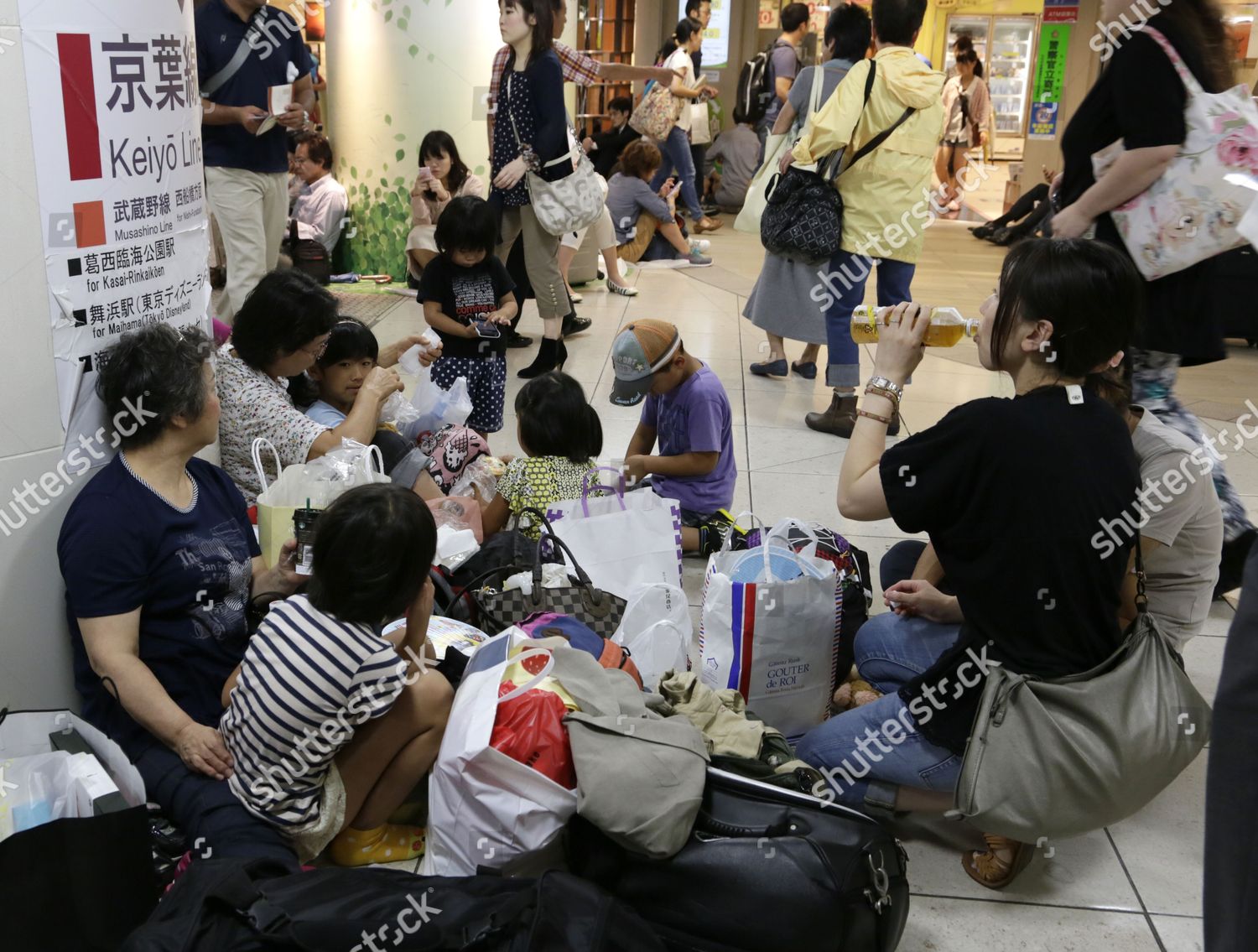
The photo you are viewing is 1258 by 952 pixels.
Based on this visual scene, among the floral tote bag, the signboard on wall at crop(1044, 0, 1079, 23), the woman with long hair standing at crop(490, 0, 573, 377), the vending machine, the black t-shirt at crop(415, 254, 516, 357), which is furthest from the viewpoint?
the vending machine

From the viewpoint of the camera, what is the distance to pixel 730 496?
13.1ft

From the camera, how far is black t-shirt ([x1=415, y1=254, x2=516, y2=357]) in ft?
16.1

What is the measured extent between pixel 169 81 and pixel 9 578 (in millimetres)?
1142

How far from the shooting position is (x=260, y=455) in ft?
10.6

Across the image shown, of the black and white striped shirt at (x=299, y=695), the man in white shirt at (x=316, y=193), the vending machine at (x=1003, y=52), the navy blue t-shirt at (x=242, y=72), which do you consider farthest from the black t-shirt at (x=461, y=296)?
the vending machine at (x=1003, y=52)

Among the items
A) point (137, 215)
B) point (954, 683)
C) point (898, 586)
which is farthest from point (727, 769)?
point (137, 215)

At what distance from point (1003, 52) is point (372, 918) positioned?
61.4ft

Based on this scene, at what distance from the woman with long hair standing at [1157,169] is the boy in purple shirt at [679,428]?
3.87 ft

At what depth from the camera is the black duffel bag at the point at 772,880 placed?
79.9 inches

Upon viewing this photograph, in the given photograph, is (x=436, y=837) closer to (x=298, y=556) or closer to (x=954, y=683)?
(x=298, y=556)

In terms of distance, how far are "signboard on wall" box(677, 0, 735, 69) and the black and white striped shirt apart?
13785 millimetres

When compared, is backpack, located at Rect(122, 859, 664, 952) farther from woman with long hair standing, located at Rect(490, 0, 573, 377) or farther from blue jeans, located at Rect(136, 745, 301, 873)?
woman with long hair standing, located at Rect(490, 0, 573, 377)

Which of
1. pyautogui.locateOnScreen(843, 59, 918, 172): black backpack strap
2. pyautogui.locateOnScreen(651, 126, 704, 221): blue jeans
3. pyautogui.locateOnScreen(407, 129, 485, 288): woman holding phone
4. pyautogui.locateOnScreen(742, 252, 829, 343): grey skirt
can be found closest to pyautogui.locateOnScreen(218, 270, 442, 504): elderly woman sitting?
pyautogui.locateOnScreen(843, 59, 918, 172): black backpack strap

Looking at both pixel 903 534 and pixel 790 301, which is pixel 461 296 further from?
pixel 903 534
